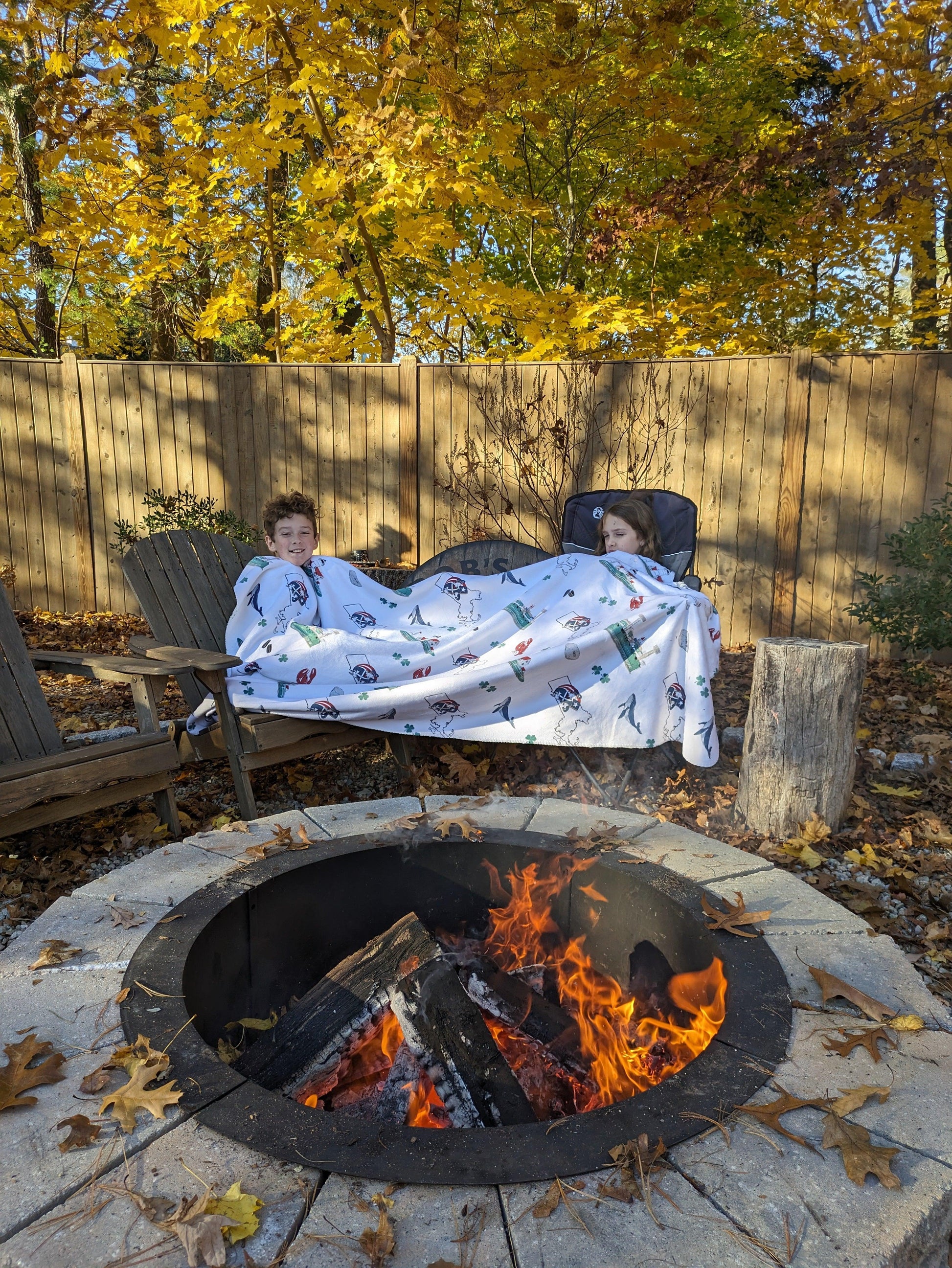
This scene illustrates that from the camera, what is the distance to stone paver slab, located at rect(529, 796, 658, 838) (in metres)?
2.11

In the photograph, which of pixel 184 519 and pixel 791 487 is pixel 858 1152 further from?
pixel 184 519

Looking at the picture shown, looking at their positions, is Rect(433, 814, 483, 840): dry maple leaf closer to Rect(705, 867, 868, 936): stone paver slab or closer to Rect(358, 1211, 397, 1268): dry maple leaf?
Rect(705, 867, 868, 936): stone paver slab

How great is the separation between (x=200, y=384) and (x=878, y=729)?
17.3ft

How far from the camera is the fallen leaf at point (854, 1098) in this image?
1191 mm

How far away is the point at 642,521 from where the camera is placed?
3.69m

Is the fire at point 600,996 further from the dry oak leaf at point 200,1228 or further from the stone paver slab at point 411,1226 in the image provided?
the dry oak leaf at point 200,1228

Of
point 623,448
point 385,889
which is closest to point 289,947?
point 385,889

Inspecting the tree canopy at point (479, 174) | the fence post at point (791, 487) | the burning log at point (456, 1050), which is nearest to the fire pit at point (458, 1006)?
the burning log at point (456, 1050)

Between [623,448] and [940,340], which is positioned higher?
[940,340]

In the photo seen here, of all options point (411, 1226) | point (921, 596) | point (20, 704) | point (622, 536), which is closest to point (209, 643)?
point (20, 704)

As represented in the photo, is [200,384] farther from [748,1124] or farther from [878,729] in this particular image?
[748,1124]

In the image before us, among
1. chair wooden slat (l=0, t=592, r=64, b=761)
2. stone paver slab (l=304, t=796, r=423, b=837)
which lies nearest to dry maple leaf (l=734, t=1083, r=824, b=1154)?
stone paver slab (l=304, t=796, r=423, b=837)

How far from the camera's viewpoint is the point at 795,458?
5371mm

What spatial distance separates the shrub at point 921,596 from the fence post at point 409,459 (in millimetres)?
3085
